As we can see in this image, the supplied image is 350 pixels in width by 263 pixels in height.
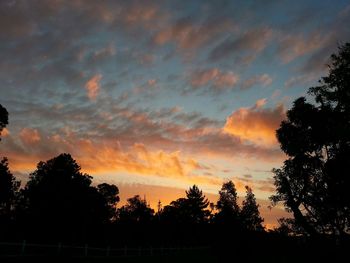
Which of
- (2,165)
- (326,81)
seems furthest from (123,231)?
(326,81)

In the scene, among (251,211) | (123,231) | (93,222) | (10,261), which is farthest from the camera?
(251,211)

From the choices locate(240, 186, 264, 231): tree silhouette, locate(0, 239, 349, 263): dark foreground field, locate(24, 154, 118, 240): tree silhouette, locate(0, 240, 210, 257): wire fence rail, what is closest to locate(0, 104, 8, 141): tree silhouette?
locate(0, 240, 210, 257): wire fence rail

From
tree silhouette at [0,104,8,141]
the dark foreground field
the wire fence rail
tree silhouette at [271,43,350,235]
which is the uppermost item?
tree silhouette at [0,104,8,141]

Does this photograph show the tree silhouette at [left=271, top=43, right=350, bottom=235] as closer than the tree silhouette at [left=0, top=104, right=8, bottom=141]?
Yes

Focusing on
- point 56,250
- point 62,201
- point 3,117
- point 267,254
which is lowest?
point 267,254

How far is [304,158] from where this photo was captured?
3222 centimetres

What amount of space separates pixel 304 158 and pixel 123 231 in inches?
1912

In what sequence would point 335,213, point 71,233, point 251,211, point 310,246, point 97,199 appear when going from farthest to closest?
point 251,211 → point 97,199 → point 71,233 → point 335,213 → point 310,246

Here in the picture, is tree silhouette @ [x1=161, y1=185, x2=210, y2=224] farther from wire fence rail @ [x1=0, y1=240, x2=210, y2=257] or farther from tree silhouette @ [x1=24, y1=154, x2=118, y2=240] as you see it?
wire fence rail @ [x1=0, y1=240, x2=210, y2=257]

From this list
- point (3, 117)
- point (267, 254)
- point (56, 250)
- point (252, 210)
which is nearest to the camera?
point (267, 254)

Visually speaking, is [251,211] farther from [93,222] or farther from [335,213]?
[335,213]

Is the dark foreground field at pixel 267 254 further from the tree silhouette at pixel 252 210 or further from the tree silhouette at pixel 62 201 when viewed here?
the tree silhouette at pixel 252 210

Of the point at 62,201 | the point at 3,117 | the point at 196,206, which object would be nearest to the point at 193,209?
the point at 196,206

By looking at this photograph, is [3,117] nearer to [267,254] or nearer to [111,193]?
[267,254]
